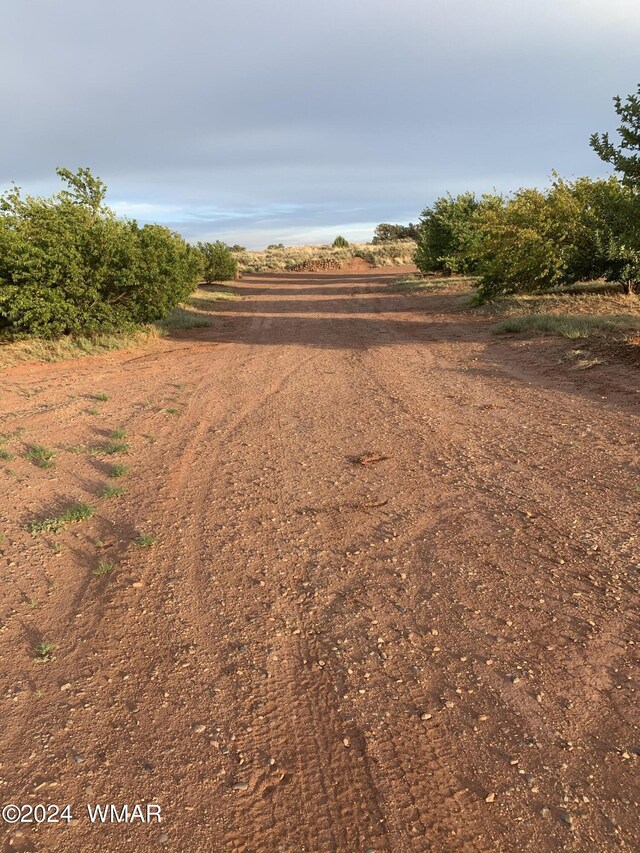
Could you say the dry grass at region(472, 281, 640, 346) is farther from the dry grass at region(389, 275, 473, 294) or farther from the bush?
the bush

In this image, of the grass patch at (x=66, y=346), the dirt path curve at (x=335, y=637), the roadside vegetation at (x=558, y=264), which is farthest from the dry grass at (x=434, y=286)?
the dirt path curve at (x=335, y=637)

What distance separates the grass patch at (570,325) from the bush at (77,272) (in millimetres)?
9266

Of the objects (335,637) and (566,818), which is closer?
(566,818)

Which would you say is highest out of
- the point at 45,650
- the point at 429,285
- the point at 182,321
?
the point at 429,285

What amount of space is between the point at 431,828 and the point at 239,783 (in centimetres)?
80

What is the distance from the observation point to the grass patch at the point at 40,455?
6.37m

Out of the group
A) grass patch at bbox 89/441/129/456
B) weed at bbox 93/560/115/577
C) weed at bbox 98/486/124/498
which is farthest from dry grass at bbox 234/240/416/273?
weed at bbox 93/560/115/577

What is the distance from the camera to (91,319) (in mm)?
14930

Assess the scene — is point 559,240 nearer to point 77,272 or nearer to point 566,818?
point 77,272

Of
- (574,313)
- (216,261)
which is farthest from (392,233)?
(574,313)

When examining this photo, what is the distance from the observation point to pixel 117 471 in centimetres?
597

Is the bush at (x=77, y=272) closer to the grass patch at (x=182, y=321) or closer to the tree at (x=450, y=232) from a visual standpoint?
the grass patch at (x=182, y=321)

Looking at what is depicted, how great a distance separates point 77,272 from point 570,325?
11.6 m

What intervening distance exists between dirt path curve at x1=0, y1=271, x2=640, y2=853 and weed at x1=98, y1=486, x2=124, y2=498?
0.10 meters
